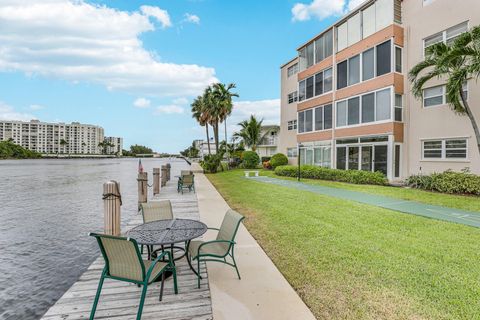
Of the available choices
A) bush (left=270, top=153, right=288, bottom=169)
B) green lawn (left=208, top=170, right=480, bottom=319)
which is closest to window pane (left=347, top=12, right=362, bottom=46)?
bush (left=270, top=153, right=288, bottom=169)

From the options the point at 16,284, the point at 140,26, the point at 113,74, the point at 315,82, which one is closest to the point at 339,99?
the point at 315,82

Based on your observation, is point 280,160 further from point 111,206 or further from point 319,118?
point 111,206

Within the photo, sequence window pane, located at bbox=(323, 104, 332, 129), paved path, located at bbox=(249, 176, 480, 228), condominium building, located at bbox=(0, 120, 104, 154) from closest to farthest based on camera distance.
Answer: paved path, located at bbox=(249, 176, 480, 228), window pane, located at bbox=(323, 104, 332, 129), condominium building, located at bbox=(0, 120, 104, 154)

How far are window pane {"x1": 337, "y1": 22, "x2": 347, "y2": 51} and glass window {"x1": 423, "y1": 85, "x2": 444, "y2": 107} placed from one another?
23.9 feet

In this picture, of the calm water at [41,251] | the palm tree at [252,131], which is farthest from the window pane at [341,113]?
the palm tree at [252,131]

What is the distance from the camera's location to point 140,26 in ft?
62.1

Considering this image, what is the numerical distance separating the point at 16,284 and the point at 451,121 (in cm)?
1867

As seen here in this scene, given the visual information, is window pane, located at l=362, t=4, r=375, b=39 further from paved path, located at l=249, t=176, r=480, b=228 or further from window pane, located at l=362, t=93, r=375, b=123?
paved path, located at l=249, t=176, r=480, b=228

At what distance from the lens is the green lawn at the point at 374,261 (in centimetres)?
363

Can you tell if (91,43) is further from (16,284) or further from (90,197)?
(16,284)

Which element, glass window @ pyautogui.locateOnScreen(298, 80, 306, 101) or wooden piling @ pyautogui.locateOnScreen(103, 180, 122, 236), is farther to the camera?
glass window @ pyautogui.locateOnScreen(298, 80, 306, 101)

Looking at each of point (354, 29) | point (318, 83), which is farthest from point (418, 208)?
point (318, 83)

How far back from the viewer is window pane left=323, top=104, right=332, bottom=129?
21.6m

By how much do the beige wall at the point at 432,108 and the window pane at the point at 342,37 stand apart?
13.8 ft
